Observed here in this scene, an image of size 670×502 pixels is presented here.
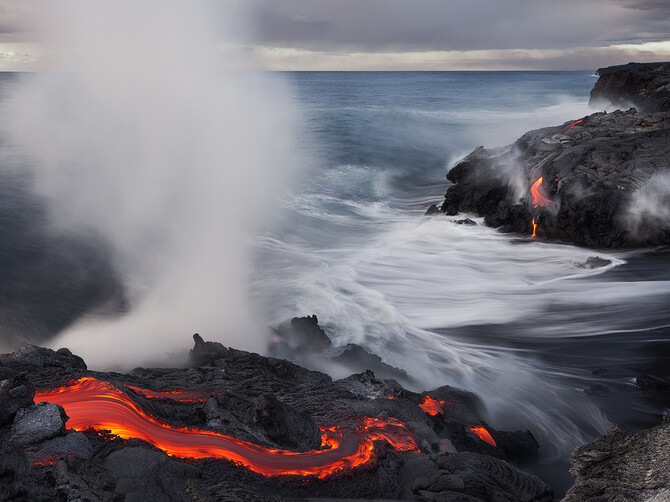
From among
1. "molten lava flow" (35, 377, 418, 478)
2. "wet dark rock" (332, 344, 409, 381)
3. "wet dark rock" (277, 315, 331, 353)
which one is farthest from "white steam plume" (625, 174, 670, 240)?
"molten lava flow" (35, 377, 418, 478)

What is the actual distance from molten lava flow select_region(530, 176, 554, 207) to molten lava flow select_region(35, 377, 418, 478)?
40.6 ft

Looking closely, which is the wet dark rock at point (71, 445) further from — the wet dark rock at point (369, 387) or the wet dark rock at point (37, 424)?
the wet dark rock at point (369, 387)

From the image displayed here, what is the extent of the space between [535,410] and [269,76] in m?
25.0

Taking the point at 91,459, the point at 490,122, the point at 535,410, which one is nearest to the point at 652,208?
the point at 535,410

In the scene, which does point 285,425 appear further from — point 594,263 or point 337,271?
point 594,263

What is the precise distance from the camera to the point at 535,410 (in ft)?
26.6

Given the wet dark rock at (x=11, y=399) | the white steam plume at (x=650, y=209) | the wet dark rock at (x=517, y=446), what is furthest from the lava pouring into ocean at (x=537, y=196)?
the wet dark rock at (x=11, y=399)

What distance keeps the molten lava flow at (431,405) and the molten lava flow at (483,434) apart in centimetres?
45

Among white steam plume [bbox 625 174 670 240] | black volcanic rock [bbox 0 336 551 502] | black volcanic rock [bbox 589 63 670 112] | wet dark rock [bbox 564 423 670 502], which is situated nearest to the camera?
A: wet dark rock [bbox 564 423 670 502]

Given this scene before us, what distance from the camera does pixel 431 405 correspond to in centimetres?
661

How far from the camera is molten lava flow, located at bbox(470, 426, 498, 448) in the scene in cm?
625

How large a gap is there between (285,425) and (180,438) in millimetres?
961

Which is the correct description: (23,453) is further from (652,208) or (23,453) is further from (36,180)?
(36,180)

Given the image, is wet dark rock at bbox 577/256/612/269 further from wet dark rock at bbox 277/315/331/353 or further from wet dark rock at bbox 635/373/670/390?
wet dark rock at bbox 277/315/331/353
